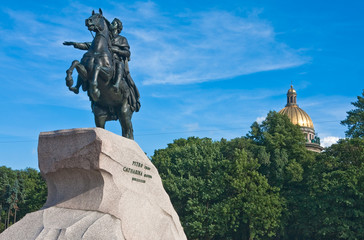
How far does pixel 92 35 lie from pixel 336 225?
25496 millimetres

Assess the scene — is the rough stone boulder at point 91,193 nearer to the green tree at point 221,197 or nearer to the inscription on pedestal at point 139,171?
the inscription on pedestal at point 139,171

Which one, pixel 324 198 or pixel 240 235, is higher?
pixel 324 198

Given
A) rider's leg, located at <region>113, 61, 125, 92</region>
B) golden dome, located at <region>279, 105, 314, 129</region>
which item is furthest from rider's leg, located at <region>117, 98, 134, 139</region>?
golden dome, located at <region>279, 105, 314, 129</region>

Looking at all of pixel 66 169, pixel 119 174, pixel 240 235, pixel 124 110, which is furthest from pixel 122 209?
pixel 240 235

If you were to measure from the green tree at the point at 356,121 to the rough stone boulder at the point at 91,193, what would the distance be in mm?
36185

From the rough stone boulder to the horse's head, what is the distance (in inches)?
130

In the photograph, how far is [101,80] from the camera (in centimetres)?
1170

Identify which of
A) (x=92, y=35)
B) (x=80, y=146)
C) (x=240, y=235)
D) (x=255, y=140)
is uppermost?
(x=255, y=140)

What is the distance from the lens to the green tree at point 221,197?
32.4 meters

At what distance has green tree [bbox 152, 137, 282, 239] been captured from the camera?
32.4 metres

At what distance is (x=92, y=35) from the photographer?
39.2 ft

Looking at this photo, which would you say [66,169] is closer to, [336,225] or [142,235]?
[142,235]

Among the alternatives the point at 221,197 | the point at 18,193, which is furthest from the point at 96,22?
the point at 18,193

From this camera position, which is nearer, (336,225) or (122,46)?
(122,46)
